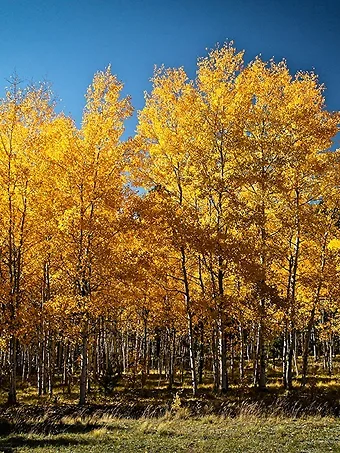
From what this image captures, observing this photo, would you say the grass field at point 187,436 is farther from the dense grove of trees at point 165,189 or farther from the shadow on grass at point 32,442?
the dense grove of trees at point 165,189

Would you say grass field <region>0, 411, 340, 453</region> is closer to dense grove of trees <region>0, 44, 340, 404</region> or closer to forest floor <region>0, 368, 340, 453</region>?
forest floor <region>0, 368, 340, 453</region>

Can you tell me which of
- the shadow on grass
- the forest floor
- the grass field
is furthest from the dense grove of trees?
→ the shadow on grass

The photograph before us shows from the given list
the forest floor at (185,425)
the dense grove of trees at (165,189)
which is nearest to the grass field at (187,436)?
the forest floor at (185,425)

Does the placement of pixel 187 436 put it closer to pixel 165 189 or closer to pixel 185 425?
pixel 185 425

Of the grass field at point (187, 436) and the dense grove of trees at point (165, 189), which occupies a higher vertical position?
the dense grove of trees at point (165, 189)

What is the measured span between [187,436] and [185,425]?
4.63 ft

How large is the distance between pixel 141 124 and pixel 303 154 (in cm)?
531

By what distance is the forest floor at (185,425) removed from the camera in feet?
26.8

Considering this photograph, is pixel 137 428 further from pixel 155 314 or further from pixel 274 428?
pixel 155 314

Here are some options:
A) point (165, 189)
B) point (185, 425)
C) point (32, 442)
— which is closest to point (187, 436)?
point (185, 425)

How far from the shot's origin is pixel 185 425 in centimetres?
1052

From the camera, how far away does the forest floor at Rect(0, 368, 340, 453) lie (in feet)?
26.8

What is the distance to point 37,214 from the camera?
13867 millimetres

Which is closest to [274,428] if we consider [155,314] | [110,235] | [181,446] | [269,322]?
[181,446]
